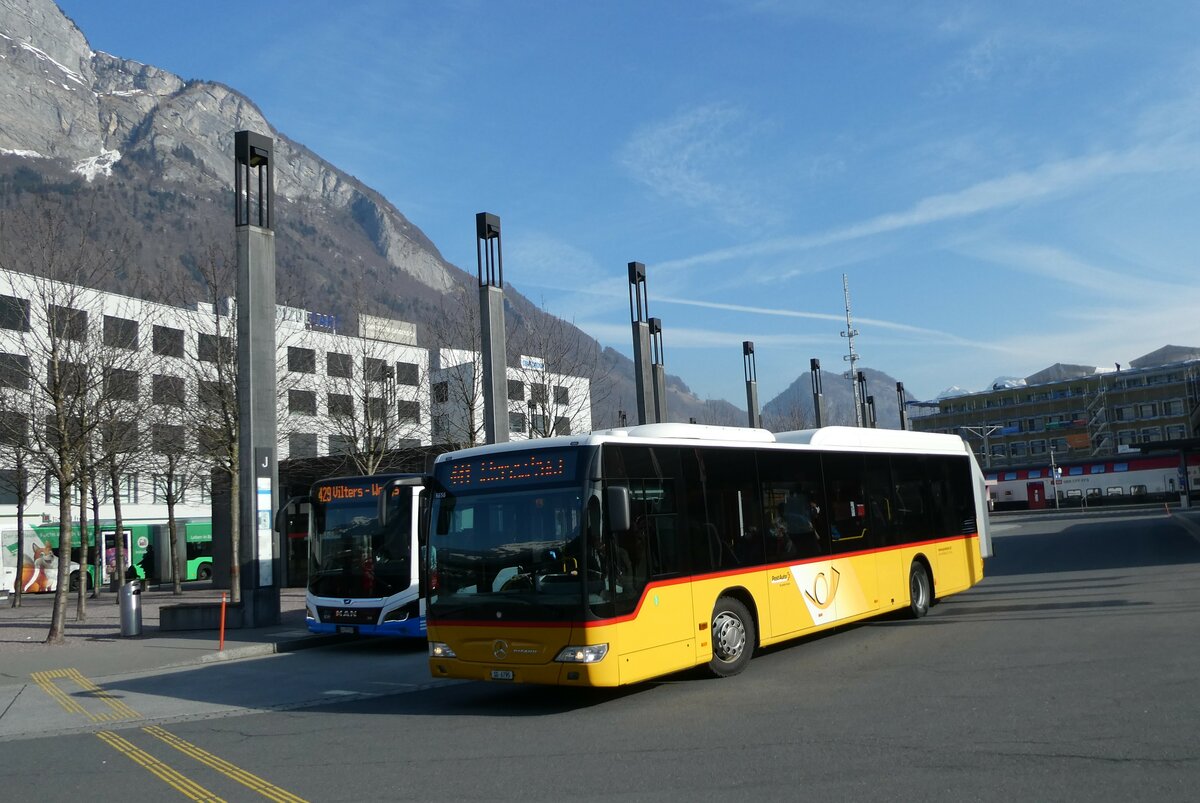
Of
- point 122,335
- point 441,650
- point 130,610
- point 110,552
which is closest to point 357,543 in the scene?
point 130,610

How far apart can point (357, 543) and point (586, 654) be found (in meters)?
7.82

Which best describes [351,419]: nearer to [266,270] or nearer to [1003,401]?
[266,270]

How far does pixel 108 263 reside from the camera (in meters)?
21.1

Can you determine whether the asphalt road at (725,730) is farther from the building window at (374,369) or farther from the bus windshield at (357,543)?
the building window at (374,369)

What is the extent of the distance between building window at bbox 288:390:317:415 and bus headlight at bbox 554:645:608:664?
25098 millimetres

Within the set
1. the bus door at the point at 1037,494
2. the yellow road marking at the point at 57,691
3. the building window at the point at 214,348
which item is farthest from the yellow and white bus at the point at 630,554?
the bus door at the point at 1037,494

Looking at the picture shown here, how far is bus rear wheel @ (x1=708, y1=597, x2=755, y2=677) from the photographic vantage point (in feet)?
35.8

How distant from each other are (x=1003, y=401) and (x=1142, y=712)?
423 feet

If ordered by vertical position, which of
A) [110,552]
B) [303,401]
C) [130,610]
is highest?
[303,401]

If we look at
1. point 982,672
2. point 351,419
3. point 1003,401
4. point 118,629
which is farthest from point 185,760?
point 1003,401

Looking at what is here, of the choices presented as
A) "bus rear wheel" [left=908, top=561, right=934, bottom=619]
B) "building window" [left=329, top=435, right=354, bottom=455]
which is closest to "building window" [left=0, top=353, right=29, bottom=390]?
"building window" [left=329, top=435, right=354, bottom=455]

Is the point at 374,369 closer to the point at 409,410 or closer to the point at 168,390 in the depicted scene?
the point at 409,410

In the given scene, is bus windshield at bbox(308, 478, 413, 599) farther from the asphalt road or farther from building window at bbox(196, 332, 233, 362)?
building window at bbox(196, 332, 233, 362)

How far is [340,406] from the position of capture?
32.2m
